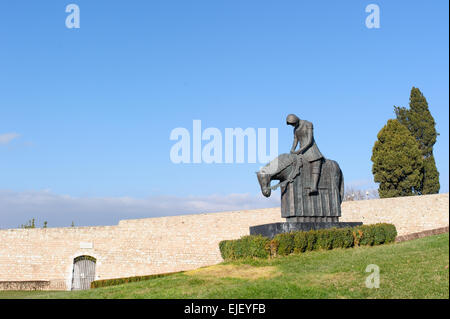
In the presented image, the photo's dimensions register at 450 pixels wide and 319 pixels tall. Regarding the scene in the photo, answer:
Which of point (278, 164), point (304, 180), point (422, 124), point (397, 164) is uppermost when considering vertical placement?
point (422, 124)

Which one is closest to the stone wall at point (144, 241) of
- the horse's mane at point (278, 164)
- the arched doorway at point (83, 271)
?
the arched doorway at point (83, 271)

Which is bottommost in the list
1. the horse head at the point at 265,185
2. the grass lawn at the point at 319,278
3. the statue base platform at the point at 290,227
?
the grass lawn at the point at 319,278

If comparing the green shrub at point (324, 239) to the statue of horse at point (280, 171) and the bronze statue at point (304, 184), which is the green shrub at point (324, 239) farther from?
the statue of horse at point (280, 171)

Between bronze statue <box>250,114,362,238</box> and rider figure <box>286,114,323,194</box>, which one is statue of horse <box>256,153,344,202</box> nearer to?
bronze statue <box>250,114,362,238</box>

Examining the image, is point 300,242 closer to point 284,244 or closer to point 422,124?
point 284,244

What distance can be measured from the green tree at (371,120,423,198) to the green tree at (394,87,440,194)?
3.31 ft

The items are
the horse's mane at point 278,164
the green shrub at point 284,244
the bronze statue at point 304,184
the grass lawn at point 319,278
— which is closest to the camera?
the grass lawn at point 319,278

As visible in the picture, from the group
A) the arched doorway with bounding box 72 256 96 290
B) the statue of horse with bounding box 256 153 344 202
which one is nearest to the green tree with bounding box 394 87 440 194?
the statue of horse with bounding box 256 153 344 202

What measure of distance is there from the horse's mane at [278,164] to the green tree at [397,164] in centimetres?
1608

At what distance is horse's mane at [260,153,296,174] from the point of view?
572 inches

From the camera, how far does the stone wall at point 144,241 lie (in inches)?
851

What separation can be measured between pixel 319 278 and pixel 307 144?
19.1ft

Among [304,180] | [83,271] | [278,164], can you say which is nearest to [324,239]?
[304,180]

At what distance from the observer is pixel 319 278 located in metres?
9.96
